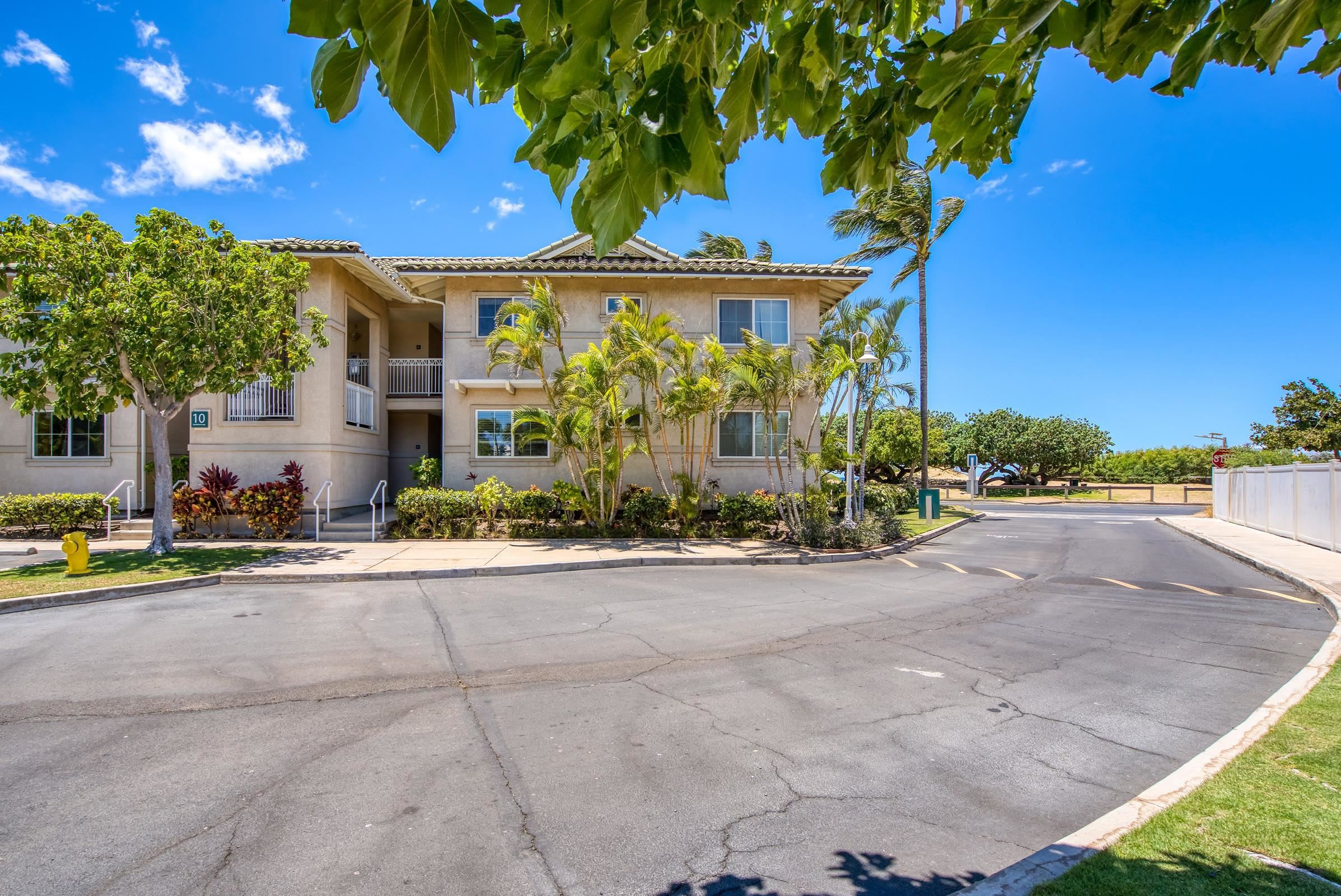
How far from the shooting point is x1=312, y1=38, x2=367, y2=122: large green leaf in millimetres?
1688

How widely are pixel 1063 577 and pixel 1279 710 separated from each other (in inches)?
297

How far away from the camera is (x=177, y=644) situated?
7.10 m

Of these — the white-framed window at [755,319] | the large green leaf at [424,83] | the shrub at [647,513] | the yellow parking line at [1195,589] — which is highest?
the white-framed window at [755,319]

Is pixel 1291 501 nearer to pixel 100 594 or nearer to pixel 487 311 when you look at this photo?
pixel 487 311

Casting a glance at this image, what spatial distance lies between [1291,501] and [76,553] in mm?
27894

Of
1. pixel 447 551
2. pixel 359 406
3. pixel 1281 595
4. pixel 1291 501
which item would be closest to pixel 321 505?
pixel 359 406

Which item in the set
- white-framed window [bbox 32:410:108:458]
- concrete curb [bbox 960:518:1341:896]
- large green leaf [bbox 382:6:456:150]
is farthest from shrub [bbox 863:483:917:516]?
white-framed window [bbox 32:410:108:458]

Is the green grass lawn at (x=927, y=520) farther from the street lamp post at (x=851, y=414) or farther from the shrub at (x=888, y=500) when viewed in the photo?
the street lamp post at (x=851, y=414)

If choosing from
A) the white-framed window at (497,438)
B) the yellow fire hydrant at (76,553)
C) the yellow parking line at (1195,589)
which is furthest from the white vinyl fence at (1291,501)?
the yellow fire hydrant at (76,553)

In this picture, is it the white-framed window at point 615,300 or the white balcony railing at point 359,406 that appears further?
the white-framed window at point 615,300

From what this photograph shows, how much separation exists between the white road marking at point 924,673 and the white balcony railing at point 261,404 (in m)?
16.0

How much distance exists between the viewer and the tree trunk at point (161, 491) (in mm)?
12898

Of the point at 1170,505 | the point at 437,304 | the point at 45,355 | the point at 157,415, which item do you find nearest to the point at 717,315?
the point at 437,304

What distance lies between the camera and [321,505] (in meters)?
16.4
